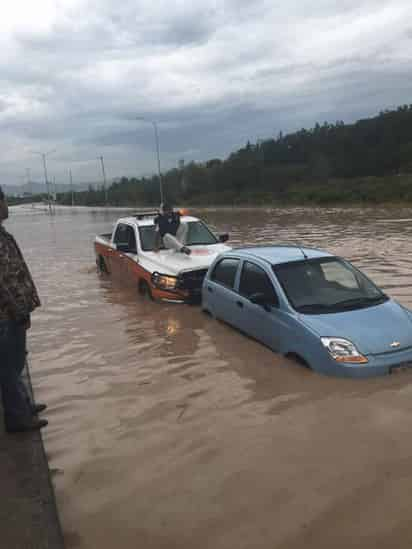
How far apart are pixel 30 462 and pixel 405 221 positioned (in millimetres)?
24936

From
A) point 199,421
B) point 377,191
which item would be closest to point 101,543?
point 199,421

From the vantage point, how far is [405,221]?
84.8 feet

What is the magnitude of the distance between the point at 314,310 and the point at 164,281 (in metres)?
4.09

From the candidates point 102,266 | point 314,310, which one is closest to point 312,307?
point 314,310

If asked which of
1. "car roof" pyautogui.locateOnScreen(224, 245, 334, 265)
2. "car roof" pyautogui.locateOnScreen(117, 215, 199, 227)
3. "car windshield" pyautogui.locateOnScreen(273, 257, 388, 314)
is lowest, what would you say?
"car windshield" pyautogui.locateOnScreen(273, 257, 388, 314)

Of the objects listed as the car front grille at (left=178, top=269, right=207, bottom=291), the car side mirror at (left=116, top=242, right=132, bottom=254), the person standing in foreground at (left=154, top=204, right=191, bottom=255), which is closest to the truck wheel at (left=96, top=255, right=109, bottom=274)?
the car side mirror at (left=116, top=242, right=132, bottom=254)

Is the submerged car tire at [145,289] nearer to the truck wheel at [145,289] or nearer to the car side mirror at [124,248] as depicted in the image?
the truck wheel at [145,289]

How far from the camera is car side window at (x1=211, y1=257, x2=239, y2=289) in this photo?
7.82m

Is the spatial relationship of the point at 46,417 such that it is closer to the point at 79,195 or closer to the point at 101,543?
the point at 101,543

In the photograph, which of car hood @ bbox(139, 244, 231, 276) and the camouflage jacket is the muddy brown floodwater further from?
car hood @ bbox(139, 244, 231, 276)

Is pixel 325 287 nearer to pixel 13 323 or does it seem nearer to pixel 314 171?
pixel 13 323

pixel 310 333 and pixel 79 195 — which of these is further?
pixel 79 195

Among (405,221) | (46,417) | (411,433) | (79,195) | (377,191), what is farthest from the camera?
(79,195)

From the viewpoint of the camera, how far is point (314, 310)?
20.2ft
